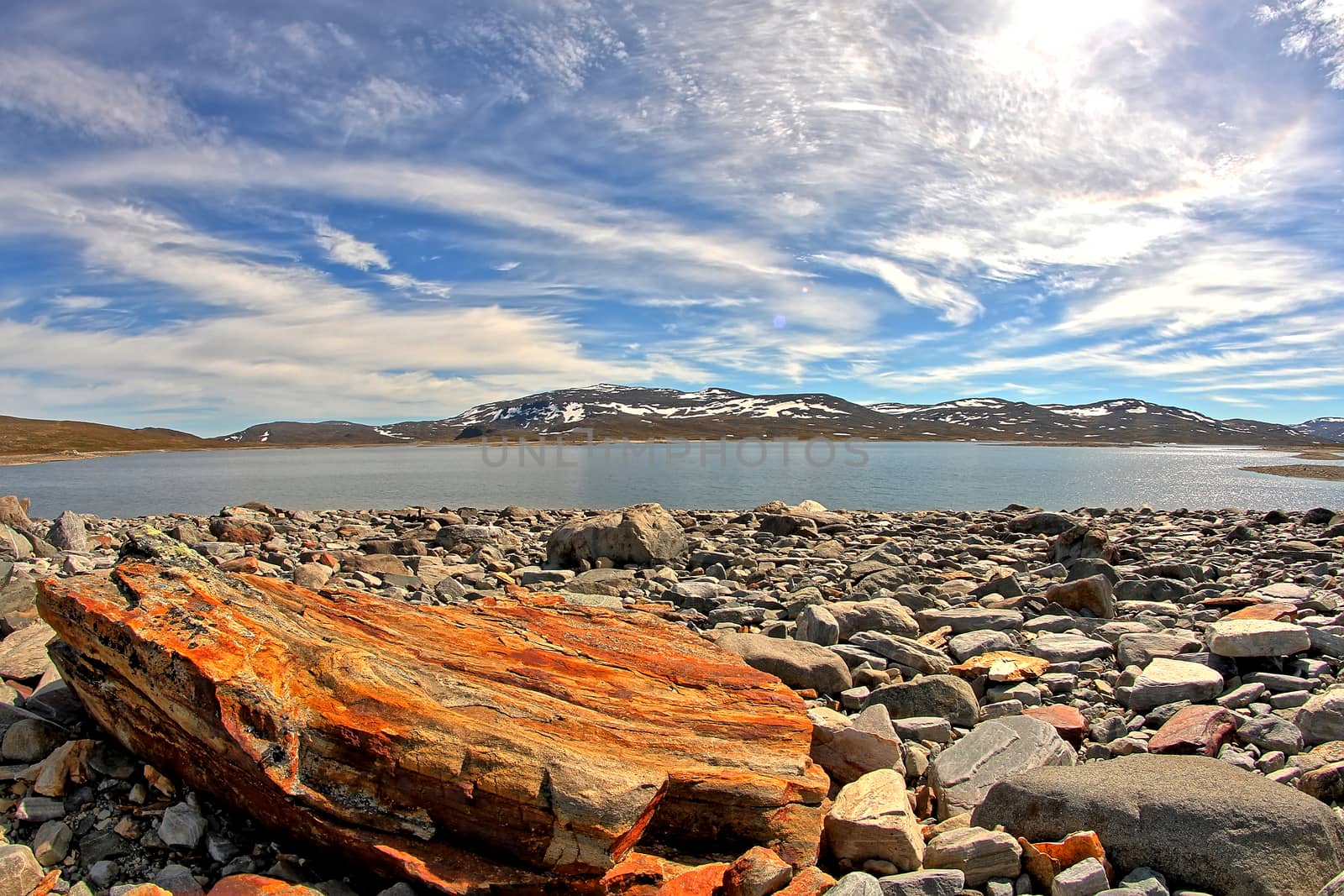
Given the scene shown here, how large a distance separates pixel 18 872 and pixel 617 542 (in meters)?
13.2

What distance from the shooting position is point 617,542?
17109 millimetres

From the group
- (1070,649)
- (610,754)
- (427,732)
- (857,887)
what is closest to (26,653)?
(427,732)

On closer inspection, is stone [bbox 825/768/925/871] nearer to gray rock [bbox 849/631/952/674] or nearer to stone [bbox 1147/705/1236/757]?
stone [bbox 1147/705/1236/757]

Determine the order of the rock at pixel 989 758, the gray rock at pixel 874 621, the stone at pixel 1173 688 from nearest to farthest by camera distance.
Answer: the rock at pixel 989 758 < the stone at pixel 1173 688 < the gray rock at pixel 874 621

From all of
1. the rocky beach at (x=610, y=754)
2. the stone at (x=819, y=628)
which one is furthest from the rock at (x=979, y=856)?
the stone at (x=819, y=628)

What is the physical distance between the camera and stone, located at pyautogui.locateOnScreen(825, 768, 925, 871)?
474 cm

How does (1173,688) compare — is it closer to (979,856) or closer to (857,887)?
(979,856)

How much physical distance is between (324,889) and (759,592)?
9.87 m

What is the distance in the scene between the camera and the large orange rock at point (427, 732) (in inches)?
166

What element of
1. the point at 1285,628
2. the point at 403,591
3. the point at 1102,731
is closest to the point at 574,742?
the point at 1102,731

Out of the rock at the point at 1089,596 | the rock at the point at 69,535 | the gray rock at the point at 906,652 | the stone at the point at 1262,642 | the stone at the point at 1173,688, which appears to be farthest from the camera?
the rock at the point at 69,535

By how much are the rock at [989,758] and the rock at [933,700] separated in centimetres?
67

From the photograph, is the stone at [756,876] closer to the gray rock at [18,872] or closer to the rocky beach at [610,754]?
the rocky beach at [610,754]

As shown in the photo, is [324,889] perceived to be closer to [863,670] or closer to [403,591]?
[863,670]
